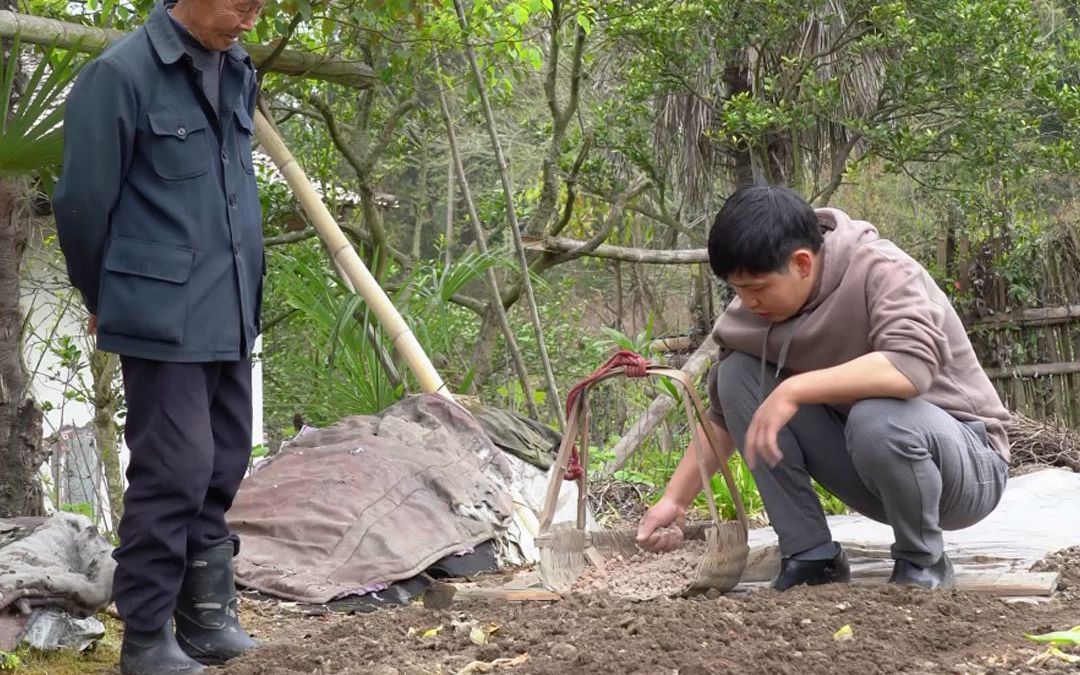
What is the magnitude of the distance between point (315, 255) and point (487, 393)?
1.97 metres

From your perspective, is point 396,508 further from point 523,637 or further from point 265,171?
point 265,171

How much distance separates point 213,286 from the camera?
2633 millimetres

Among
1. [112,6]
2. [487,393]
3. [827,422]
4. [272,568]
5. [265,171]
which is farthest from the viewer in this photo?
[487,393]

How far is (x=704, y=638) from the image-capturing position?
236 centimetres

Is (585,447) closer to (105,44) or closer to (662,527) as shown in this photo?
(662,527)

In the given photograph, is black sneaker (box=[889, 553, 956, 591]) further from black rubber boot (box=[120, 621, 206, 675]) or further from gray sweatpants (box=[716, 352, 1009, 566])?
black rubber boot (box=[120, 621, 206, 675])

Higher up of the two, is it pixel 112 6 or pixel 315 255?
pixel 112 6

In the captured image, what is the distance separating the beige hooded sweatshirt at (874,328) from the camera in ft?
9.15

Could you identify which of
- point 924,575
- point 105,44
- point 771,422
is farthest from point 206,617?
point 105,44

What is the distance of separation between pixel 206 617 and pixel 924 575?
171 centimetres

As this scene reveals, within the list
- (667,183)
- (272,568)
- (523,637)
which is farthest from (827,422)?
(667,183)

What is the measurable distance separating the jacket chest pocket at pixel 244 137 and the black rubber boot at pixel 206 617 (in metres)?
0.90

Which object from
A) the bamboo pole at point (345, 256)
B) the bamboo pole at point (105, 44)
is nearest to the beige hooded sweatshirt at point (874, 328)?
the bamboo pole at point (345, 256)

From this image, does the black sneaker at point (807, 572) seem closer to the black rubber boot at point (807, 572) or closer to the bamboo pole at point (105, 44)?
the black rubber boot at point (807, 572)
